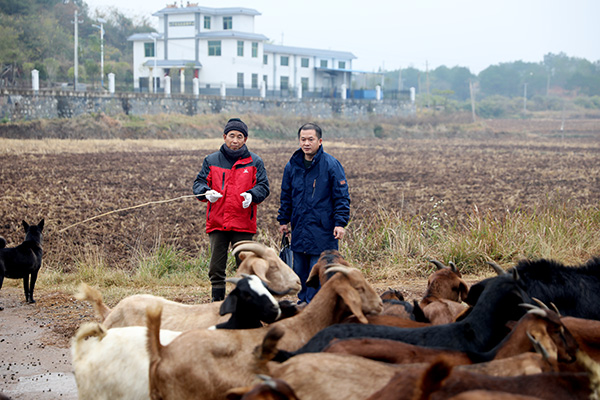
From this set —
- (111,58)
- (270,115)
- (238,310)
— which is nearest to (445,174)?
(238,310)

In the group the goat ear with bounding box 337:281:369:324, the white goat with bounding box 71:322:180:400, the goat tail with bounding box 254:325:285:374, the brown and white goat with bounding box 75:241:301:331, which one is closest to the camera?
the goat tail with bounding box 254:325:285:374

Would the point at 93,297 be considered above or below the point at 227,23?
below

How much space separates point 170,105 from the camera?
4875cm

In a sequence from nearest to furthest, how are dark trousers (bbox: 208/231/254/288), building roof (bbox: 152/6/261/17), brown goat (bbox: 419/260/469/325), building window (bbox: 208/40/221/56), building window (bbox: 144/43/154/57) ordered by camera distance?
brown goat (bbox: 419/260/469/325)
dark trousers (bbox: 208/231/254/288)
building window (bbox: 208/40/221/56)
building roof (bbox: 152/6/261/17)
building window (bbox: 144/43/154/57)

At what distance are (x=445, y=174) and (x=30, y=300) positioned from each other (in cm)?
2059

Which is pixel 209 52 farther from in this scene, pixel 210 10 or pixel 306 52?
pixel 306 52

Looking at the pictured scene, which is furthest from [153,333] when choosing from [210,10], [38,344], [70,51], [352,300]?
[210,10]

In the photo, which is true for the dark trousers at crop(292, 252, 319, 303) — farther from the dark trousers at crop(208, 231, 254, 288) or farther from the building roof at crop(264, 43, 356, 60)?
the building roof at crop(264, 43, 356, 60)

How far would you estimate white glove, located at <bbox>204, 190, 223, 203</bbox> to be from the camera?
6732mm

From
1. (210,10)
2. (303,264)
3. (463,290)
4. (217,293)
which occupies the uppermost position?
(210,10)

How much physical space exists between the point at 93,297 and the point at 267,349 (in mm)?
2218

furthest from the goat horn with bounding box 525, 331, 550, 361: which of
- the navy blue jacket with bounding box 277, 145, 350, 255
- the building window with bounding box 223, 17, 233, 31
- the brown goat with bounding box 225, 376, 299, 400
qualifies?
the building window with bounding box 223, 17, 233, 31

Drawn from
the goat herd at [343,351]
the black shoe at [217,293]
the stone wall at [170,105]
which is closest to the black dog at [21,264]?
the black shoe at [217,293]

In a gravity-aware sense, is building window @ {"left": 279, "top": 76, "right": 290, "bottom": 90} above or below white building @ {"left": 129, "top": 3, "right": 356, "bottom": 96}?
below
